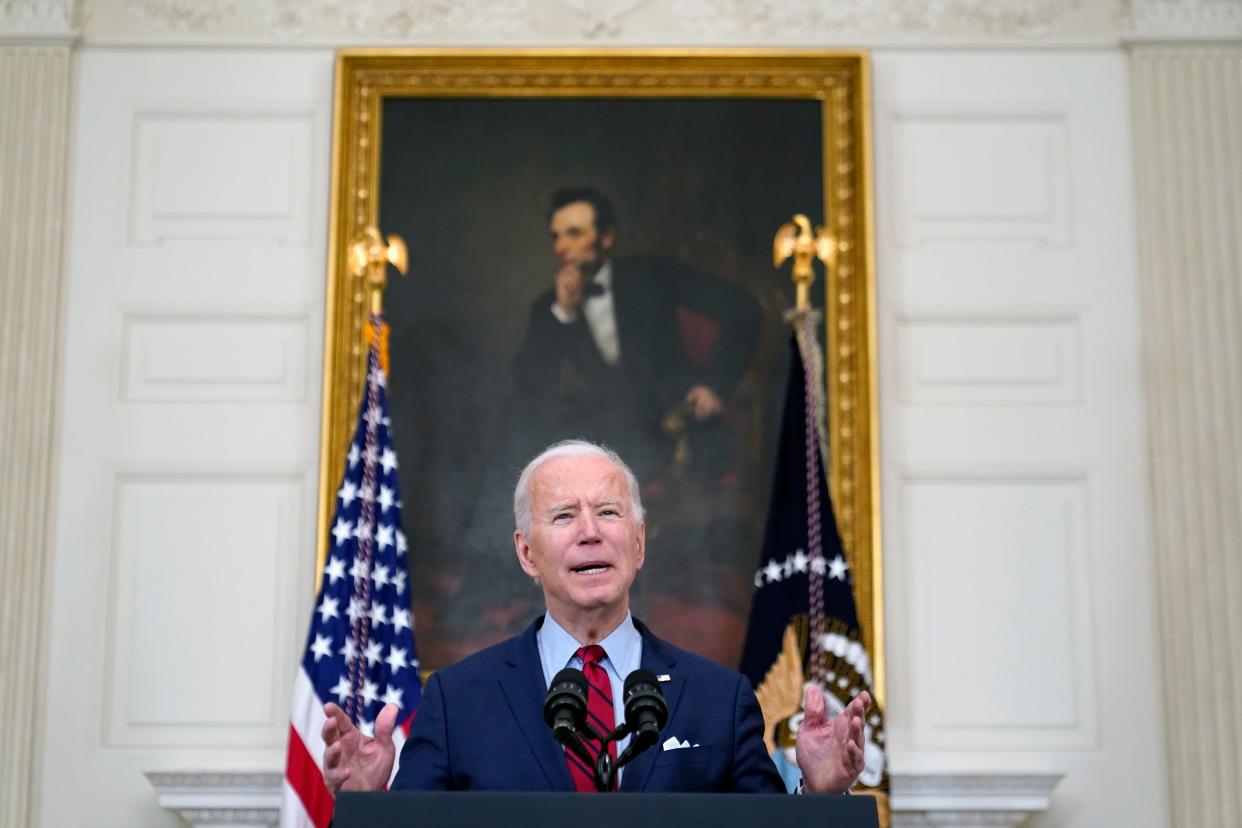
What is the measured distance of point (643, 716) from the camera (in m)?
2.80

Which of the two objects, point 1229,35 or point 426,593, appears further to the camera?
point 1229,35

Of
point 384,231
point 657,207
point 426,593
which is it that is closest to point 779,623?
point 426,593

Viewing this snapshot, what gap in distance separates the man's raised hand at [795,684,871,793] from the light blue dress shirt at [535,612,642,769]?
16.8 inches

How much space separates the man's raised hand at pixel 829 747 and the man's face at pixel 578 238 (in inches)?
139

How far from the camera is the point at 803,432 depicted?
241 inches

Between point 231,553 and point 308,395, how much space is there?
2.31ft

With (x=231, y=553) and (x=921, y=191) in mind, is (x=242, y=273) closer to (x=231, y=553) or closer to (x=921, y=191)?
(x=231, y=553)

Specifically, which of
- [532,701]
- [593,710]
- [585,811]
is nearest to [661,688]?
[593,710]

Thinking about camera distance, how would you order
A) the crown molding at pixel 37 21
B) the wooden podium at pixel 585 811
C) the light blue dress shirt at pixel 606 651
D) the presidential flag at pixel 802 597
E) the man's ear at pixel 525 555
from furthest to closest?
the crown molding at pixel 37 21
the presidential flag at pixel 802 597
the man's ear at pixel 525 555
the light blue dress shirt at pixel 606 651
the wooden podium at pixel 585 811

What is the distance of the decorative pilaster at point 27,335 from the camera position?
6.16 m

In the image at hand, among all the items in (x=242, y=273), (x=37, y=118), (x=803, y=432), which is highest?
(x=37, y=118)

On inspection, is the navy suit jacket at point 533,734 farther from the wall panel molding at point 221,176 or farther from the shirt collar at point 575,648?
the wall panel molding at point 221,176

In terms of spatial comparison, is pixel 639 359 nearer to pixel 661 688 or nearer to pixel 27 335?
pixel 27 335

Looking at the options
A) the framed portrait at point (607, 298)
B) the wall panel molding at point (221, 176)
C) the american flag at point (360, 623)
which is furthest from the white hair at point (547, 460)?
the wall panel molding at point (221, 176)
